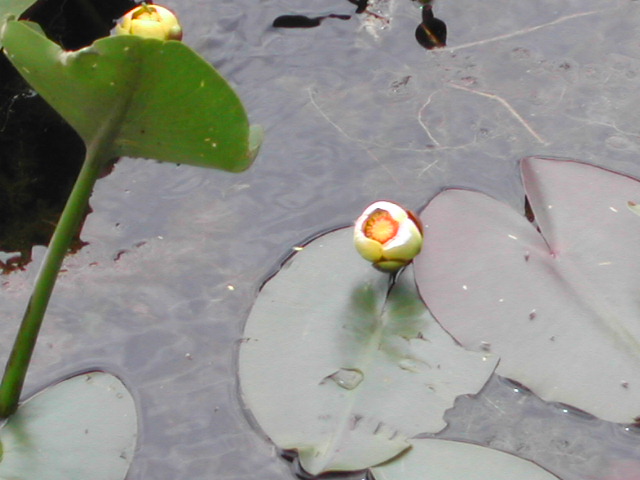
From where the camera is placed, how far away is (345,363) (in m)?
1.08

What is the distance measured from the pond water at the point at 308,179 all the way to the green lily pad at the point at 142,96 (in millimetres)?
244

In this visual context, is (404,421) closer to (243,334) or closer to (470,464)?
(470,464)

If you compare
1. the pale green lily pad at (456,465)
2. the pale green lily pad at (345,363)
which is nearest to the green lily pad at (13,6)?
the pale green lily pad at (345,363)

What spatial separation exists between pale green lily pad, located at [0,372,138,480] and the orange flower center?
0.38m

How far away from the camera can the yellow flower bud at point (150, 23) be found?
1.28 meters

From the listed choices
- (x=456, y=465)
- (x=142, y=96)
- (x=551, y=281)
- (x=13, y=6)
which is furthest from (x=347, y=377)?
(x=13, y=6)

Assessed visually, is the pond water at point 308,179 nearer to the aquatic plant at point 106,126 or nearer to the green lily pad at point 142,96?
the aquatic plant at point 106,126

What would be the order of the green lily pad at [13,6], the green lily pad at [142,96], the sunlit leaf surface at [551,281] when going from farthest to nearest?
1. the green lily pad at [13,6]
2. the sunlit leaf surface at [551,281]
3. the green lily pad at [142,96]

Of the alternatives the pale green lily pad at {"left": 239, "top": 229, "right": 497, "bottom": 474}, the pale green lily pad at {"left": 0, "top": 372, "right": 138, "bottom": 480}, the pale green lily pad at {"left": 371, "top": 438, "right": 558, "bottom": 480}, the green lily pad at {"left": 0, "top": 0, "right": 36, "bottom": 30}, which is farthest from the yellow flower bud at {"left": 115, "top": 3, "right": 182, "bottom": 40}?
the pale green lily pad at {"left": 371, "top": 438, "right": 558, "bottom": 480}

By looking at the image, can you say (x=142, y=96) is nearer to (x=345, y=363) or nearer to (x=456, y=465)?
(x=345, y=363)

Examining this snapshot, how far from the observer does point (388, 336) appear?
3.63 feet

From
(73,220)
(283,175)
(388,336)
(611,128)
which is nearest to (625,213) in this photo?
(611,128)

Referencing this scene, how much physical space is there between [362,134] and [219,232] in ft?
0.94

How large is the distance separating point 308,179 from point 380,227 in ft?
0.68
